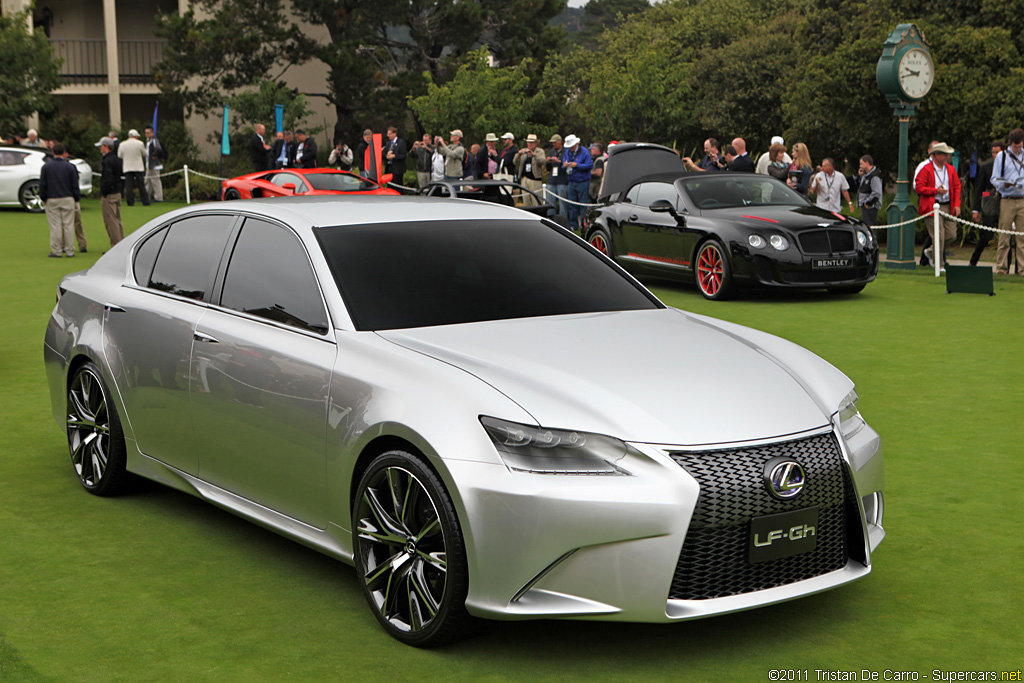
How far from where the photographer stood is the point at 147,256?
637 centimetres

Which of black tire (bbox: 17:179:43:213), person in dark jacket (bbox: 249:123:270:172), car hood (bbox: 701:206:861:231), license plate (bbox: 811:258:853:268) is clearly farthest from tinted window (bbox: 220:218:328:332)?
black tire (bbox: 17:179:43:213)

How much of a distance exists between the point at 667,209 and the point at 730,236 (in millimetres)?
1159

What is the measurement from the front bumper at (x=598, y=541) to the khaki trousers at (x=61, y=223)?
1735 cm

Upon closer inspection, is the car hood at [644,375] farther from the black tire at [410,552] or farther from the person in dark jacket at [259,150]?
the person in dark jacket at [259,150]

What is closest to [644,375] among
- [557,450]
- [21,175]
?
[557,450]

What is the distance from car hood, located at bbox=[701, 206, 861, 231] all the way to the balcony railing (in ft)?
122

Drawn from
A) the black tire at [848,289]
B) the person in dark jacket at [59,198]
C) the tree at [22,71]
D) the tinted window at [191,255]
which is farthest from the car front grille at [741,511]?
the tree at [22,71]

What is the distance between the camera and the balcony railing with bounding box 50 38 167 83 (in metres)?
48.1

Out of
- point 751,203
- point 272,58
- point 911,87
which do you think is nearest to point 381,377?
point 751,203

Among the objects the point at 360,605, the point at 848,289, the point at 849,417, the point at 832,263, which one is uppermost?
the point at 849,417

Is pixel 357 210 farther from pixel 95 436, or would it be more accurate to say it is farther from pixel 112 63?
pixel 112 63

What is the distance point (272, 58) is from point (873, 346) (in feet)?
118

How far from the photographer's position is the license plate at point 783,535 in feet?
13.6

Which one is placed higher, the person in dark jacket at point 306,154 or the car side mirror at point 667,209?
the person in dark jacket at point 306,154
